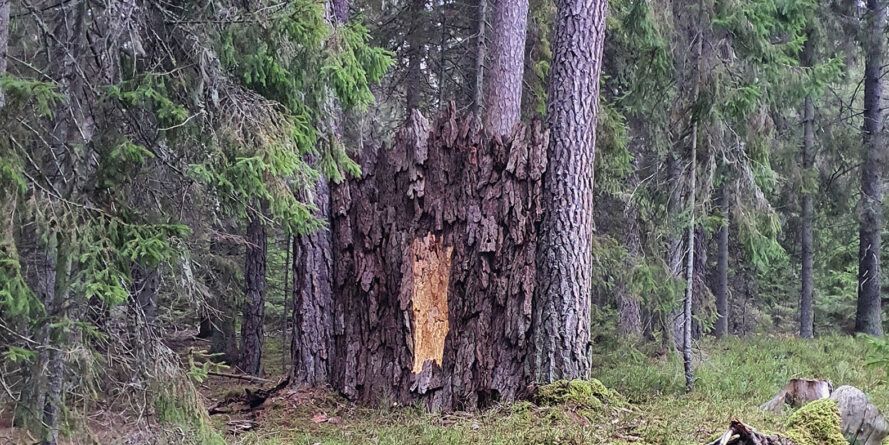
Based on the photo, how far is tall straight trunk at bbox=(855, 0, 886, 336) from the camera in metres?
13.3

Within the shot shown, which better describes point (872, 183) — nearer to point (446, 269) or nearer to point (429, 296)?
point (446, 269)

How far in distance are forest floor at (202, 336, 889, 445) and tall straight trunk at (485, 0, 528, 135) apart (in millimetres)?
4060

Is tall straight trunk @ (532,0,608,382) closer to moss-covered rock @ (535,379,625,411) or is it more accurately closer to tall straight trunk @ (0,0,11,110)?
moss-covered rock @ (535,379,625,411)

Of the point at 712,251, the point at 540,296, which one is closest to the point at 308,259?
the point at 540,296

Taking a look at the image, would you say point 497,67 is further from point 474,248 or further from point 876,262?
point 876,262

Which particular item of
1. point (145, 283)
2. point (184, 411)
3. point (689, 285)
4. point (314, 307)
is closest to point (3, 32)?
point (145, 283)

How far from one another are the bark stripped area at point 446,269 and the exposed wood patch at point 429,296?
11 millimetres

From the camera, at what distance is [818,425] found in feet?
14.2

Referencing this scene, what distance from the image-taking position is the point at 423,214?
290 inches

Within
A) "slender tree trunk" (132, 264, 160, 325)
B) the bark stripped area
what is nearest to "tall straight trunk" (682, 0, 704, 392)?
the bark stripped area

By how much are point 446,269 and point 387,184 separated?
3.92ft

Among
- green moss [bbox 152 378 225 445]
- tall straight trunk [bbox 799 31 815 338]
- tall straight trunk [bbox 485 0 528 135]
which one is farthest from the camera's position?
tall straight trunk [bbox 799 31 815 338]

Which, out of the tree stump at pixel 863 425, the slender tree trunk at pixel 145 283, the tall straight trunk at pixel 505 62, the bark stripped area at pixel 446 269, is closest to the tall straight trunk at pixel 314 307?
the bark stripped area at pixel 446 269

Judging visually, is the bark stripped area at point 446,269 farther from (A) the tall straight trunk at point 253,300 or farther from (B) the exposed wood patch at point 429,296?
(A) the tall straight trunk at point 253,300
